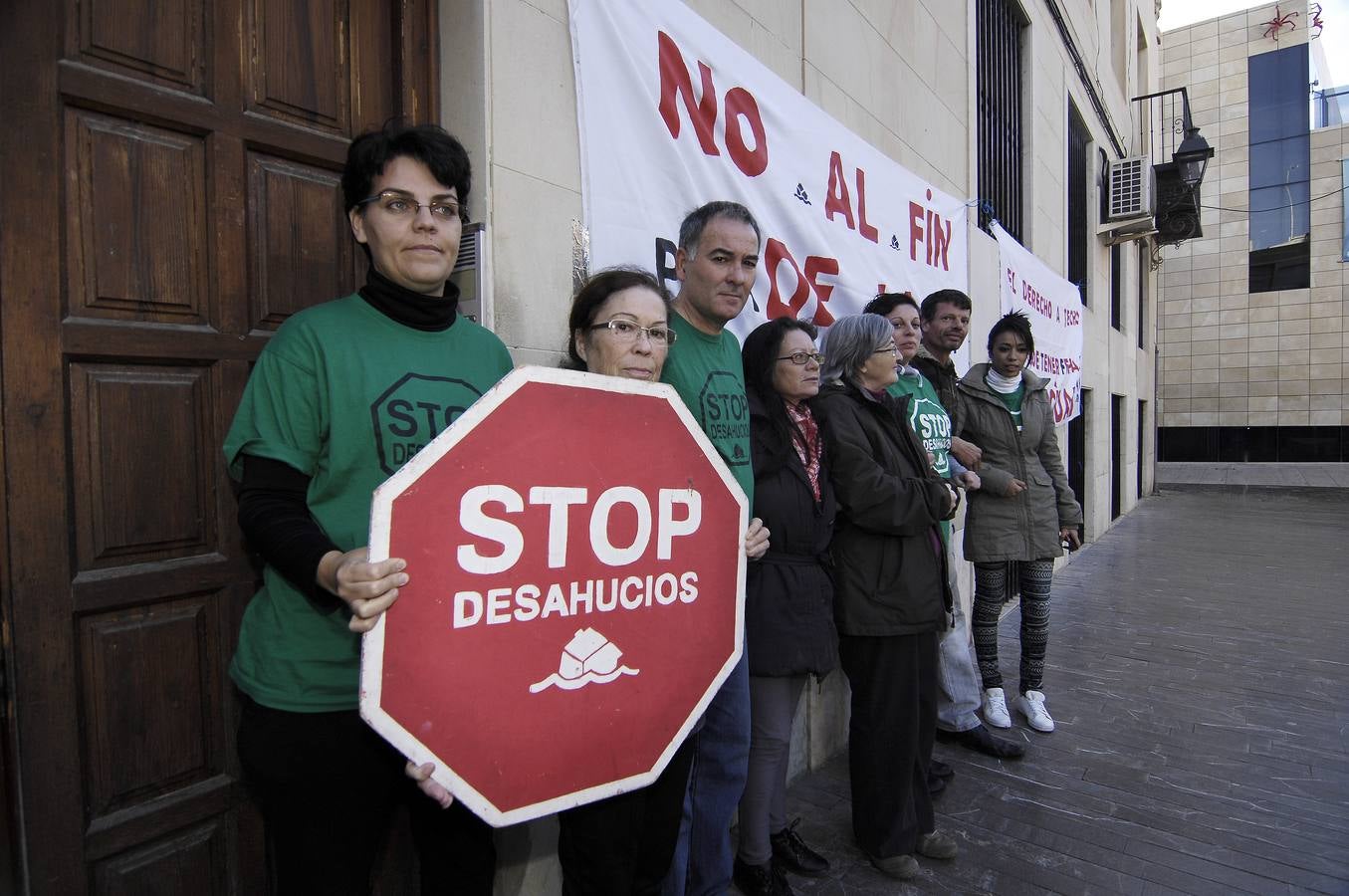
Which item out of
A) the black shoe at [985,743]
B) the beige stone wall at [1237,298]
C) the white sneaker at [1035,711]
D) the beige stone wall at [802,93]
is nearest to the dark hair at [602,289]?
the beige stone wall at [802,93]

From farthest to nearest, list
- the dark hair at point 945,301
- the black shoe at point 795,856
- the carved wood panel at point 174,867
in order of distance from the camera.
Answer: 1. the dark hair at point 945,301
2. the black shoe at point 795,856
3. the carved wood panel at point 174,867

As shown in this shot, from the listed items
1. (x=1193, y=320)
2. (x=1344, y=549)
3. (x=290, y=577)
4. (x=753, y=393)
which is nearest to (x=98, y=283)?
(x=290, y=577)

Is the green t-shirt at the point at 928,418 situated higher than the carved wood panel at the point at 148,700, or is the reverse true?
the green t-shirt at the point at 928,418

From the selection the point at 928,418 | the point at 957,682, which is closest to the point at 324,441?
the point at 928,418

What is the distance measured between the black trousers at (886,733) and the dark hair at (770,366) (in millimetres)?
733

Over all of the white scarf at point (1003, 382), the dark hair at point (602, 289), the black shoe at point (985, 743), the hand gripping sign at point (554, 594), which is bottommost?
the black shoe at point (985, 743)

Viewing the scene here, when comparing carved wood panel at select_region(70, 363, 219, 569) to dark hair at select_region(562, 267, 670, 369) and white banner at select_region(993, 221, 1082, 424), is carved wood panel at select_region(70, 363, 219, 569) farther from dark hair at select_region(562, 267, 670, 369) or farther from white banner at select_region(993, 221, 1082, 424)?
white banner at select_region(993, 221, 1082, 424)

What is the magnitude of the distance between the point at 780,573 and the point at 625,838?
0.83 metres

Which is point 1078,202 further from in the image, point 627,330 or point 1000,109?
point 627,330

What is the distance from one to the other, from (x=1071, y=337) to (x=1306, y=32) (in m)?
18.4

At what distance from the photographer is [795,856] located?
2357 millimetres

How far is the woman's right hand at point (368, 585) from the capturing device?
38.2 inches

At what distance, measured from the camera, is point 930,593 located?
7.55 ft

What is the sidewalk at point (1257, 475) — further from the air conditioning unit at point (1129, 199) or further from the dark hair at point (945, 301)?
the dark hair at point (945, 301)
